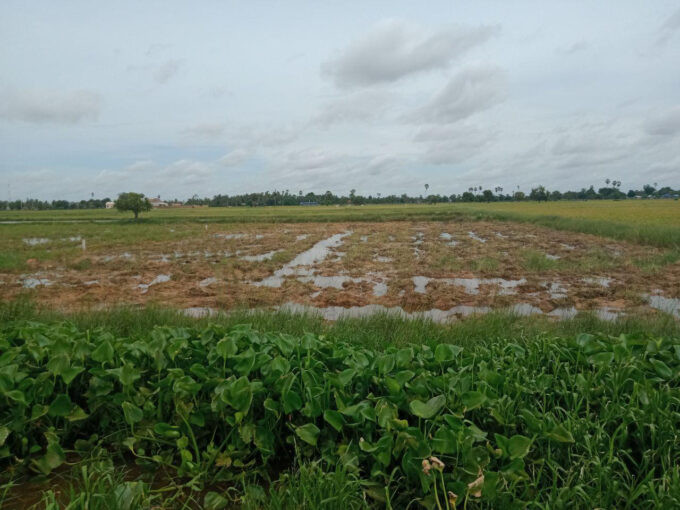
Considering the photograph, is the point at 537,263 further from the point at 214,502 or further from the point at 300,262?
the point at 214,502

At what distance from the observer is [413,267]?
1315cm

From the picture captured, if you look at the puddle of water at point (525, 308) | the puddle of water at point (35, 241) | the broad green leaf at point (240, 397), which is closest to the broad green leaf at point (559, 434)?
the broad green leaf at point (240, 397)

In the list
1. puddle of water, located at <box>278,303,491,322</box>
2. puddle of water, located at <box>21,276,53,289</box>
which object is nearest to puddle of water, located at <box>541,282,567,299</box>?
puddle of water, located at <box>278,303,491,322</box>

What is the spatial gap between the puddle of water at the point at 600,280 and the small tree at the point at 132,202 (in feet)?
143

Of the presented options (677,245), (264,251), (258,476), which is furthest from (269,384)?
(677,245)

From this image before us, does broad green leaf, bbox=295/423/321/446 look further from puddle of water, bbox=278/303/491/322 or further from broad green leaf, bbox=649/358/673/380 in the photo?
puddle of water, bbox=278/303/491/322

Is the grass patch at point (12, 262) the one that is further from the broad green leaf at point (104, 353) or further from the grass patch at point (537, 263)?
the grass patch at point (537, 263)

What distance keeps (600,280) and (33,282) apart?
15.6m

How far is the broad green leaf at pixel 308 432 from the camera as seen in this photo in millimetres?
1957

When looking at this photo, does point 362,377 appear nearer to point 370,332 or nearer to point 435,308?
point 370,332

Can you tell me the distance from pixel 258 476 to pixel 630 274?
12.7 meters

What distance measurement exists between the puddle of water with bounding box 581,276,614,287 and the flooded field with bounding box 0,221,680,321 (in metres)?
0.02

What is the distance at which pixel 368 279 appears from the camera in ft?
37.8

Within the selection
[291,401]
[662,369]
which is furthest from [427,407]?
[662,369]
